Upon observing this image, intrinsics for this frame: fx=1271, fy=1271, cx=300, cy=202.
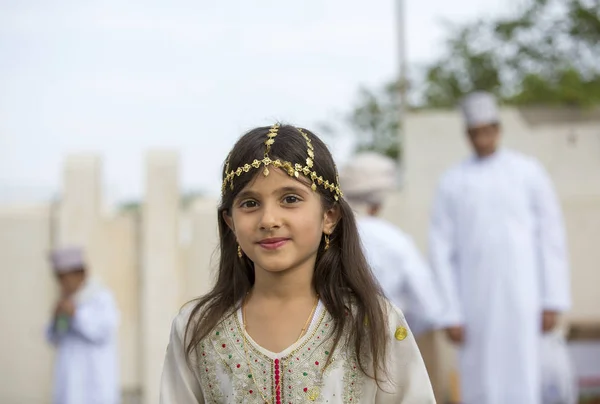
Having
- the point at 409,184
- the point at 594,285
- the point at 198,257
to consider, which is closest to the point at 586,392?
the point at 594,285

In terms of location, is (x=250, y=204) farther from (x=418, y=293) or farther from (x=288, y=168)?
(x=418, y=293)

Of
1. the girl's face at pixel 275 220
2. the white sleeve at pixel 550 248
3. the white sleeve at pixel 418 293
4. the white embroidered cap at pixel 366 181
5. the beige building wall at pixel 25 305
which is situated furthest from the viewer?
the beige building wall at pixel 25 305

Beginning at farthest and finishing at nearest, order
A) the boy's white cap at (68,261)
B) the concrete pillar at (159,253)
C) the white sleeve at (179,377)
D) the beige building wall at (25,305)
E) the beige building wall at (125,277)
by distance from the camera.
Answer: the beige building wall at (25,305) → the beige building wall at (125,277) → the concrete pillar at (159,253) → the boy's white cap at (68,261) → the white sleeve at (179,377)

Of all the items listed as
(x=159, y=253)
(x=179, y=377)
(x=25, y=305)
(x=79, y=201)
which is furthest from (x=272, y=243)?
(x=25, y=305)

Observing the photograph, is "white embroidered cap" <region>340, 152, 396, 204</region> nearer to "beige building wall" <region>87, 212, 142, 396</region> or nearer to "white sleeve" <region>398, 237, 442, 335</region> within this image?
"white sleeve" <region>398, 237, 442, 335</region>

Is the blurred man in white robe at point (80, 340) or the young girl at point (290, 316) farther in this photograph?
the blurred man in white robe at point (80, 340)

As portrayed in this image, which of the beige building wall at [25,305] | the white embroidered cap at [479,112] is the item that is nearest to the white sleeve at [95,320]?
the beige building wall at [25,305]

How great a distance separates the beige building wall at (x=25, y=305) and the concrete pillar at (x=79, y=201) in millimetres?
305

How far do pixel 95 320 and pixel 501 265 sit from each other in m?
3.27

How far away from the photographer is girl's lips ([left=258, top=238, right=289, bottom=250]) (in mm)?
3125

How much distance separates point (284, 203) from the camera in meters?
3.16

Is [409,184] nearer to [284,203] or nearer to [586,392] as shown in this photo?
[586,392]

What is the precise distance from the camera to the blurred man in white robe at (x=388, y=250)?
6422 mm

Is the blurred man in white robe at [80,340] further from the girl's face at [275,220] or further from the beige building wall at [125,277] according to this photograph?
the girl's face at [275,220]
